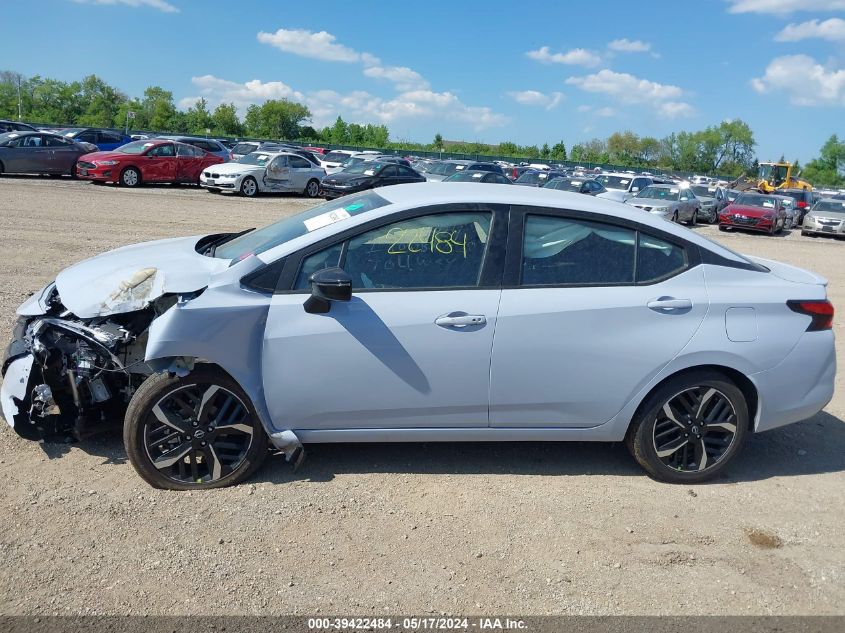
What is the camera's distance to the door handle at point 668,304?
4270mm

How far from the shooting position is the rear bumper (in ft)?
14.5

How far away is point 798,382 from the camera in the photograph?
4.47 meters

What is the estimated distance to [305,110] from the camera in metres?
101

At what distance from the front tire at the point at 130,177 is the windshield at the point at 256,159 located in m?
3.19

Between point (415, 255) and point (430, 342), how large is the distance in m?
0.52

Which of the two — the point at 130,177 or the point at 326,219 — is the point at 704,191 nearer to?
the point at 130,177

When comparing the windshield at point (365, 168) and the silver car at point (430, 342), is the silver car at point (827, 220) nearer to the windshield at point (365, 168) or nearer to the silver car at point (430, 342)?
the windshield at point (365, 168)

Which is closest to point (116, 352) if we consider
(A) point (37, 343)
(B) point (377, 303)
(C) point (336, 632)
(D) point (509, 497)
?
(A) point (37, 343)

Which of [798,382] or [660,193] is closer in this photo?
[798,382]

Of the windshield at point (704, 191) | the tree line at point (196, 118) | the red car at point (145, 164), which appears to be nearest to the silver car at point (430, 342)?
the red car at point (145, 164)

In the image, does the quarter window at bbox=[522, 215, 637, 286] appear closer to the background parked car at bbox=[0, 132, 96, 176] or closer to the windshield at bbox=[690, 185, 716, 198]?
the background parked car at bbox=[0, 132, 96, 176]

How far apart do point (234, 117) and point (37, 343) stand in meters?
98.9

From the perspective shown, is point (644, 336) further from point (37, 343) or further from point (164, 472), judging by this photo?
point (37, 343)

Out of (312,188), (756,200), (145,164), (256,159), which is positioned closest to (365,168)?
(312,188)
